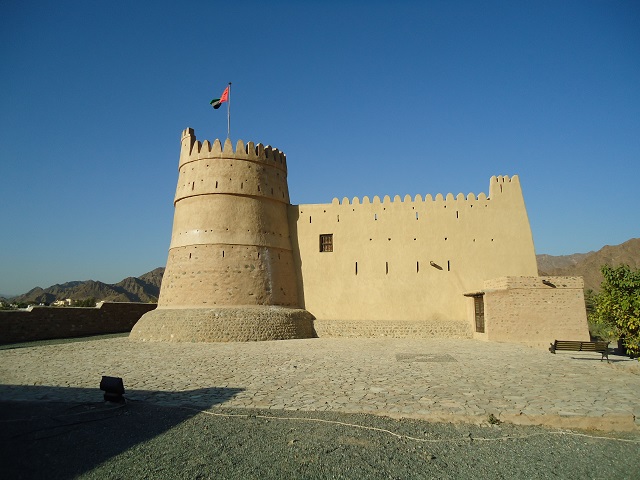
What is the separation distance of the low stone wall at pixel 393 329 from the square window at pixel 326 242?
3.42 m

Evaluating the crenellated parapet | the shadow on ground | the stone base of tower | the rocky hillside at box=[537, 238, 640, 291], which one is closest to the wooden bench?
the shadow on ground

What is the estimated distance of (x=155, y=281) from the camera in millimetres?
83500

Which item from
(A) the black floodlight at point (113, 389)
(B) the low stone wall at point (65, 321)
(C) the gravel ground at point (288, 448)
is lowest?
(C) the gravel ground at point (288, 448)

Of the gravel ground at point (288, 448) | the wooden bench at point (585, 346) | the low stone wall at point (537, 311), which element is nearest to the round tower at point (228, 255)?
the low stone wall at point (537, 311)

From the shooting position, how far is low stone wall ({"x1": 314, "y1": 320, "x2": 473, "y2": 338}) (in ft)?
58.5

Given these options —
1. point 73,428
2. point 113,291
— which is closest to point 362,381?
point 73,428

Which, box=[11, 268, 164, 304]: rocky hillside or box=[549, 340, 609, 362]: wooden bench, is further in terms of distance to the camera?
box=[11, 268, 164, 304]: rocky hillside

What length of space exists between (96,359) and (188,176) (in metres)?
9.82

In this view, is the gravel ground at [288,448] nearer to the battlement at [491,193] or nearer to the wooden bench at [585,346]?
the wooden bench at [585,346]

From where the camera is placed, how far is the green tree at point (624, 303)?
8.91m

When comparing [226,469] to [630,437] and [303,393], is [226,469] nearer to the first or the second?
[303,393]

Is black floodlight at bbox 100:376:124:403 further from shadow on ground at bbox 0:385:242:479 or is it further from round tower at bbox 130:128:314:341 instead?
round tower at bbox 130:128:314:341

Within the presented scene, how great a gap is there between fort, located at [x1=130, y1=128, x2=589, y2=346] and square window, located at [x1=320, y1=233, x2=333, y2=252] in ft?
0.16

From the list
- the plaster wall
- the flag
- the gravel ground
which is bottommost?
the gravel ground
